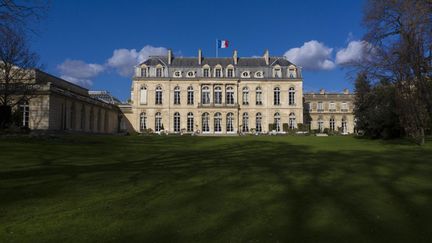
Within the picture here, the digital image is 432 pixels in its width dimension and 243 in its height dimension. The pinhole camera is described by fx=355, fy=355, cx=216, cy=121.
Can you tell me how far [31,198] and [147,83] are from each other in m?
47.1

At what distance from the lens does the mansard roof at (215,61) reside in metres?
53.6

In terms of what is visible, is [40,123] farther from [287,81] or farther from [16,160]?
[287,81]

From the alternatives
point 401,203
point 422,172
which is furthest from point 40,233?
point 422,172

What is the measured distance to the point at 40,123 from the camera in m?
32.3

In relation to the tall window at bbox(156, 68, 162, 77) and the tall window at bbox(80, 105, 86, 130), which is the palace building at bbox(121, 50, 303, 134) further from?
the tall window at bbox(80, 105, 86, 130)

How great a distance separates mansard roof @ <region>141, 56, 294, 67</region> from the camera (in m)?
A: 53.6

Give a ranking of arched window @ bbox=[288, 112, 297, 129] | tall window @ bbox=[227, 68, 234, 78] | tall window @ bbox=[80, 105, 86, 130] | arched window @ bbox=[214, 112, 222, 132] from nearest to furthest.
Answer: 1. tall window @ bbox=[80, 105, 86, 130]
2. arched window @ bbox=[214, 112, 222, 132]
3. arched window @ bbox=[288, 112, 297, 129]
4. tall window @ bbox=[227, 68, 234, 78]

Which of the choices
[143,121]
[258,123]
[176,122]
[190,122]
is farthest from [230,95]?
[143,121]

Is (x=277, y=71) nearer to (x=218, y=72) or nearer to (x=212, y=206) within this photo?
(x=218, y=72)

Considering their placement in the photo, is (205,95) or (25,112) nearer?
(25,112)

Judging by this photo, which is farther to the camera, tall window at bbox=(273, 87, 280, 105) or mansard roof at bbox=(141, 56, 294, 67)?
mansard roof at bbox=(141, 56, 294, 67)

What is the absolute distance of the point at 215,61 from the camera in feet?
179

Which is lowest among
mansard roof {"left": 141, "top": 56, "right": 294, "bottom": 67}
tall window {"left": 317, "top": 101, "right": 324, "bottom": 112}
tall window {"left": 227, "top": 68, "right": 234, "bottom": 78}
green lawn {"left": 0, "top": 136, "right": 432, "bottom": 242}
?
green lawn {"left": 0, "top": 136, "right": 432, "bottom": 242}

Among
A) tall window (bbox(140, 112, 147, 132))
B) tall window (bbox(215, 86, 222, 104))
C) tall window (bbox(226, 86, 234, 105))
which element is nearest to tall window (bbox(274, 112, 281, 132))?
tall window (bbox(226, 86, 234, 105))
